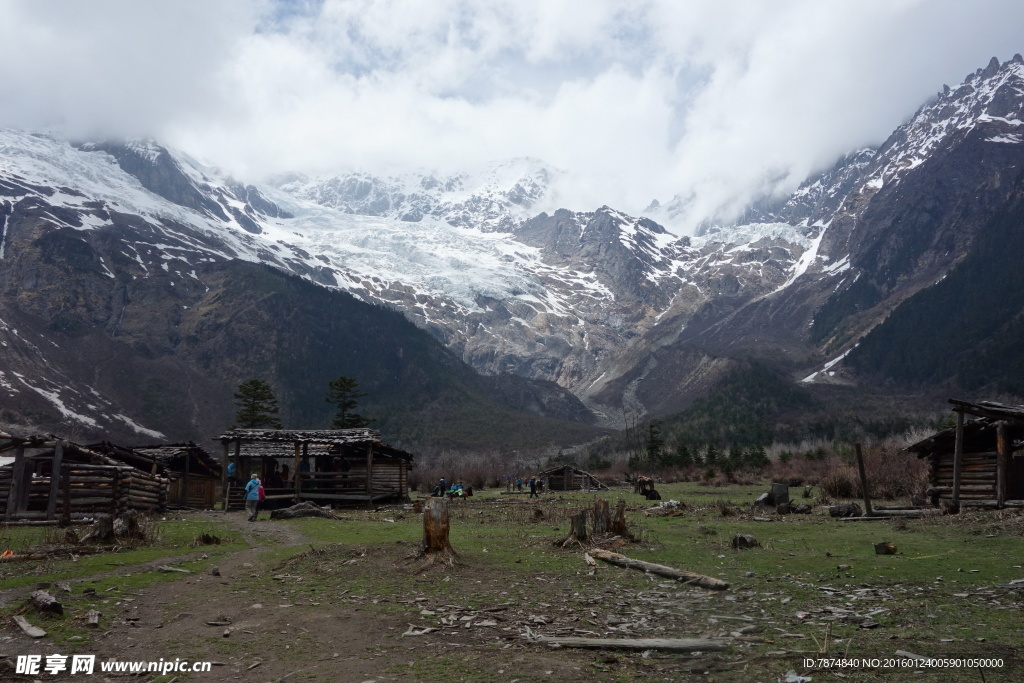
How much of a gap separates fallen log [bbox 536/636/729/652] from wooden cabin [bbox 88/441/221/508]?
35.6m

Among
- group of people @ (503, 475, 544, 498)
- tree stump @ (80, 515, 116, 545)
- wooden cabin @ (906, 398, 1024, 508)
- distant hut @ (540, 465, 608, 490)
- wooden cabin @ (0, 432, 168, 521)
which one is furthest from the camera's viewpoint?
distant hut @ (540, 465, 608, 490)

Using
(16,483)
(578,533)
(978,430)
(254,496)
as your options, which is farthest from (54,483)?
(978,430)

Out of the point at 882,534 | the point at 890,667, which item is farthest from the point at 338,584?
the point at 882,534

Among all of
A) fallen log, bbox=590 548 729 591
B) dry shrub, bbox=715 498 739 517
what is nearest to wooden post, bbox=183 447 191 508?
dry shrub, bbox=715 498 739 517

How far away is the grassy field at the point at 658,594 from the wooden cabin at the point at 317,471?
638 inches

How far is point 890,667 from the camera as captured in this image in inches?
304

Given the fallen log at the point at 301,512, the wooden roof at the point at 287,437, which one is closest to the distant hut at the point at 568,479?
the wooden roof at the point at 287,437

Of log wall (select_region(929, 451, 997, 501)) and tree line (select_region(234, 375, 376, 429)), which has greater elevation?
tree line (select_region(234, 375, 376, 429))

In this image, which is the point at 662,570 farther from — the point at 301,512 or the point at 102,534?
the point at 301,512

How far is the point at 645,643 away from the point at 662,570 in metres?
5.90

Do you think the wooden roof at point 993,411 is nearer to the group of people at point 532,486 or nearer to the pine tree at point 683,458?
the group of people at point 532,486

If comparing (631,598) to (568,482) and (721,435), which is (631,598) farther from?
(721,435)

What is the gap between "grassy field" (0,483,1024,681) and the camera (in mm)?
8391

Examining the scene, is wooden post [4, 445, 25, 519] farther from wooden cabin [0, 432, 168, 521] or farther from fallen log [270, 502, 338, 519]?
fallen log [270, 502, 338, 519]
